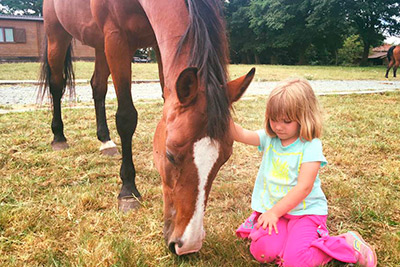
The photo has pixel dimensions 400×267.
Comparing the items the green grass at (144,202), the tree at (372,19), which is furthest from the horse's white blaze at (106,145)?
the tree at (372,19)

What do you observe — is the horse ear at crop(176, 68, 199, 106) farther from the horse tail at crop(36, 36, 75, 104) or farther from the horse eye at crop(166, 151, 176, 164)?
the horse tail at crop(36, 36, 75, 104)

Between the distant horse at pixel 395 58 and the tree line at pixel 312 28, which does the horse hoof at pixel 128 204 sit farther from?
the tree line at pixel 312 28

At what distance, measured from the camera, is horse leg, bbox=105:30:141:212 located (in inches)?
86.7

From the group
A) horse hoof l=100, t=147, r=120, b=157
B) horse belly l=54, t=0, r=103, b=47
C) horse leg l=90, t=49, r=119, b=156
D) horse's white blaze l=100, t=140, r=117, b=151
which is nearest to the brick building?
horse leg l=90, t=49, r=119, b=156

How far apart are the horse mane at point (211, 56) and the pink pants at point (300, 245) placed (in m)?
0.66

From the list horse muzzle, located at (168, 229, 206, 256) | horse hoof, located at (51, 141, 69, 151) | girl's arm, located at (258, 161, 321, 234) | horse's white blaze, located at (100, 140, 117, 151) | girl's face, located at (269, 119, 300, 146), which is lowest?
horse hoof, located at (51, 141, 69, 151)

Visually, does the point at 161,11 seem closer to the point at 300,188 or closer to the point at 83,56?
the point at 300,188

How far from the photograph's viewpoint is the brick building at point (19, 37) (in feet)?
68.5

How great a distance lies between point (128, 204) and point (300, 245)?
1243mm

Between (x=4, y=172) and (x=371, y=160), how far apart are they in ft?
12.0

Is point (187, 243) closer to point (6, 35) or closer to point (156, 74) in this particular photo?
point (156, 74)

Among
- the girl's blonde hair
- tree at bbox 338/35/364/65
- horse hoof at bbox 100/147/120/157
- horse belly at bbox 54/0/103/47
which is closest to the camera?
the girl's blonde hair

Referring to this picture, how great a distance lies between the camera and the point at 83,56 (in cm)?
2338

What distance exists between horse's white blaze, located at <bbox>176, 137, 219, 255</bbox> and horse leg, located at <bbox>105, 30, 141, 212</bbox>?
91cm
